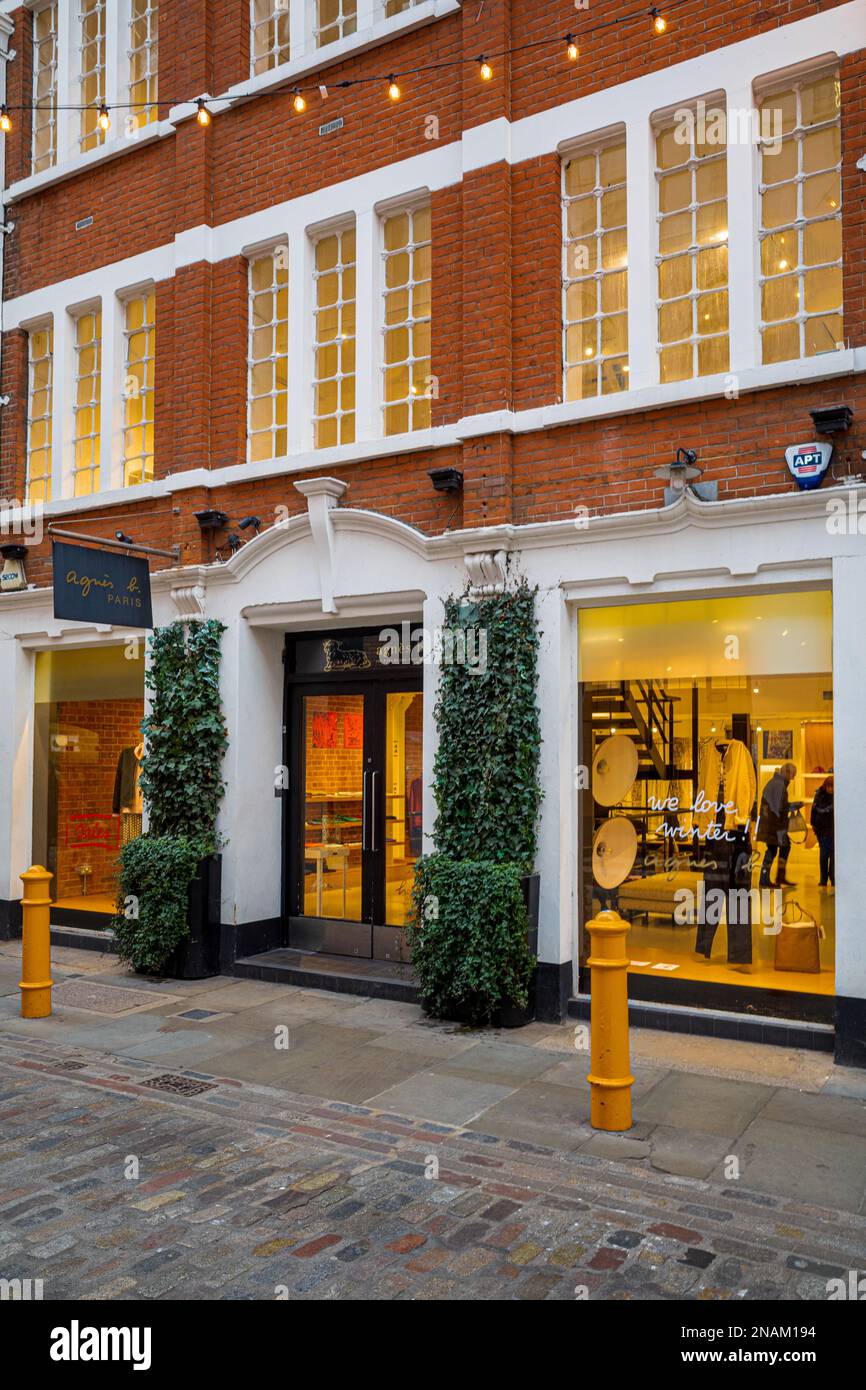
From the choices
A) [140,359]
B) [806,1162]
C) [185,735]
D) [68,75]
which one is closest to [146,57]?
[68,75]

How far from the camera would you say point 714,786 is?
25.6ft

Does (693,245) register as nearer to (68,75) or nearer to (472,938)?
(472,938)

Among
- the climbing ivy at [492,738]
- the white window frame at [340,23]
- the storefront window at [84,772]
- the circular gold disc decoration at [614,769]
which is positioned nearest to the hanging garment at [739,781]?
the circular gold disc decoration at [614,769]

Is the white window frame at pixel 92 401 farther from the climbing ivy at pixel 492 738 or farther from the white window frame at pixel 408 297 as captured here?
the climbing ivy at pixel 492 738

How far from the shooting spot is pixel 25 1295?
13.0ft

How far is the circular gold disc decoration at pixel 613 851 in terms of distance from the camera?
8.11 m

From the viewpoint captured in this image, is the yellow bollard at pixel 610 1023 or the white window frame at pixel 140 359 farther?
the white window frame at pixel 140 359

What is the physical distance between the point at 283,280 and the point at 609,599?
485 centimetres

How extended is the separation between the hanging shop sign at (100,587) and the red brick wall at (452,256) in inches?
35.0

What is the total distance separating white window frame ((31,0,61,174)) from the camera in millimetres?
11948

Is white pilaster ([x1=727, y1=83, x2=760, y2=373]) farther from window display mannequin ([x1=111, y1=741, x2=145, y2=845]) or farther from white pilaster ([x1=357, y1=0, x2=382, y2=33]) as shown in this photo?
window display mannequin ([x1=111, y1=741, x2=145, y2=845])

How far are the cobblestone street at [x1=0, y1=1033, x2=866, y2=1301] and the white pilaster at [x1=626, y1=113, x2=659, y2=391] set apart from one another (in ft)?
18.2

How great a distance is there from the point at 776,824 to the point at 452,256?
5.33 metres
